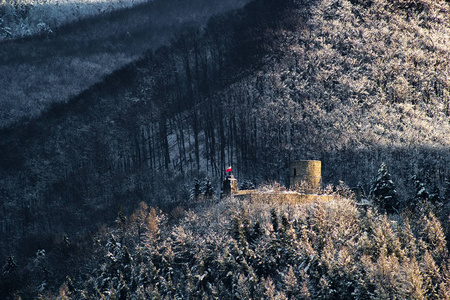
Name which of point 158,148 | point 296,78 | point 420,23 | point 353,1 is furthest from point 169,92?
point 420,23

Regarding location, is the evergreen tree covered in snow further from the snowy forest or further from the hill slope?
the hill slope

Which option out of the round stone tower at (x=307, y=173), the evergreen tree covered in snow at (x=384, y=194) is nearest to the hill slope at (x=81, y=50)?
the round stone tower at (x=307, y=173)

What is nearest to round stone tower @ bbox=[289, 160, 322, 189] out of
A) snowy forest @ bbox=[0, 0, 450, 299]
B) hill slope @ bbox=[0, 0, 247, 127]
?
snowy forest @ bbox=[0, 0, 450, 299]

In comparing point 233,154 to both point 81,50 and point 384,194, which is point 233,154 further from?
point 81,50

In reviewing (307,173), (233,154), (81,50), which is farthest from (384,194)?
(81,50)

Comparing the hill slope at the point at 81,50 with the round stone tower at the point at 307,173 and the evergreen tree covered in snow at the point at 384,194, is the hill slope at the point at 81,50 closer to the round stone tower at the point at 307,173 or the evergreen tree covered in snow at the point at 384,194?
the round stone tower at the point at 307,173

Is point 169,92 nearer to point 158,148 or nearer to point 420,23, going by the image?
point 158,148
